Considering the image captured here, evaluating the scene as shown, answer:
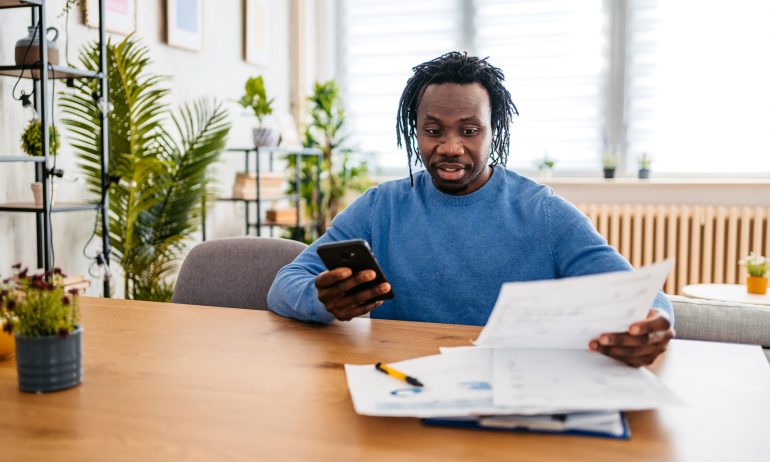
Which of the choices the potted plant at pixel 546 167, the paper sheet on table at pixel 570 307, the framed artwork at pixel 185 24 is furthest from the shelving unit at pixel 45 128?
the potted plant at pixel 546 167

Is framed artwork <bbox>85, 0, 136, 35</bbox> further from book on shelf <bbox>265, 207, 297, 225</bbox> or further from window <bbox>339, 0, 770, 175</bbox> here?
window <bbox>339, 0, 770, 175</bbox>

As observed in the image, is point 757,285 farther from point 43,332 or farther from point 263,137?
point 43,332

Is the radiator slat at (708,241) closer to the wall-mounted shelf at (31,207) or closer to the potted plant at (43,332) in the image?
the wall-mounted shelf at (31,207)

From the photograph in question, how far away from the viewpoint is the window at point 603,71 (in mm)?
4102

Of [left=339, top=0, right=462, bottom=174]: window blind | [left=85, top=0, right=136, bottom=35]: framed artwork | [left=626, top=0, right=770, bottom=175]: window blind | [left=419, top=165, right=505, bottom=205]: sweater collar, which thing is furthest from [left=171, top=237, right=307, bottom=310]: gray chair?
[left=626, top=0, right=770, bottom=175]: window blind

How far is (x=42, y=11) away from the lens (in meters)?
2.21

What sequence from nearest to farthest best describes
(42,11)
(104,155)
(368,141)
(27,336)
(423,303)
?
(27,336)
(423,303)
(42,11)
(104,155)
(368,141)

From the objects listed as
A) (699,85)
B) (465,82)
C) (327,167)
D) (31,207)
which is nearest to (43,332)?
(465,82)

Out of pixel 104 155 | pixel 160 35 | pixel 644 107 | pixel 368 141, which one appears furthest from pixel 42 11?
pixel 644 107

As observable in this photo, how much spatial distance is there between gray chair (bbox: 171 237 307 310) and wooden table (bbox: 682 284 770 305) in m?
2.17

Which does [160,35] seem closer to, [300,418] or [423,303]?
[423,303]

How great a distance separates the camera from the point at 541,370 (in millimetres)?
823

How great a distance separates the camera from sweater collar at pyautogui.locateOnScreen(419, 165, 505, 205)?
1.48 meters

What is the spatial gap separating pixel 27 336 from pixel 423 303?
81 centimetres
